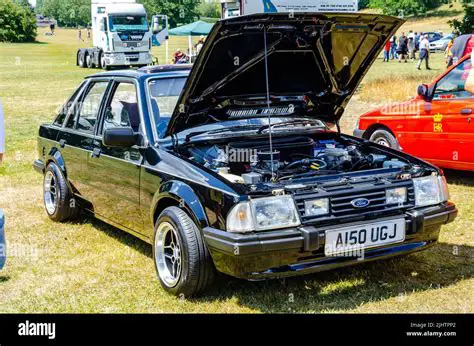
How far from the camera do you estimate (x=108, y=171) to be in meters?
5.33

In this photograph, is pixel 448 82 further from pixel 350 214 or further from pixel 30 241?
pixel 30 241

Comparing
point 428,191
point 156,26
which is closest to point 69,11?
point 156,26

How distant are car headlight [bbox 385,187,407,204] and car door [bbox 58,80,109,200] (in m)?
2.77

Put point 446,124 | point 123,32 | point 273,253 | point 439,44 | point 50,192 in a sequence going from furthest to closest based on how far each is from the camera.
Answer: point 439,44, point 123,32, point 446,124, point 50,192, point 273,253

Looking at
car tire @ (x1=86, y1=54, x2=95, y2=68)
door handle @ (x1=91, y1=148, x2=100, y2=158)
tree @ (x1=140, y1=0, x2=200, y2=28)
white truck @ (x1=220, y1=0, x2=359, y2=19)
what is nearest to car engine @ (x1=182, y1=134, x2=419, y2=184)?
door handle @ (x1=91, y1=148, x2=100, y2=158)

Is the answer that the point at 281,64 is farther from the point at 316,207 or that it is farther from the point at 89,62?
the point at 89,62

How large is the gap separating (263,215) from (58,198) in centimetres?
316

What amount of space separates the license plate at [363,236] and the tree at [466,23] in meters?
15.9

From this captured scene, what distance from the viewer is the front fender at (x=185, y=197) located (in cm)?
409

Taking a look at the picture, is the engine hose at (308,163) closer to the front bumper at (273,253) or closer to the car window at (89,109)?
the front bumper at (273,253)

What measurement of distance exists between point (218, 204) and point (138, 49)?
30.8m

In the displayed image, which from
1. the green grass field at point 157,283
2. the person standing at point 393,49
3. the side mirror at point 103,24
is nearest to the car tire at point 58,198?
the green grass field at point 157,283

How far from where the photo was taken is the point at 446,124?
24.7ft
